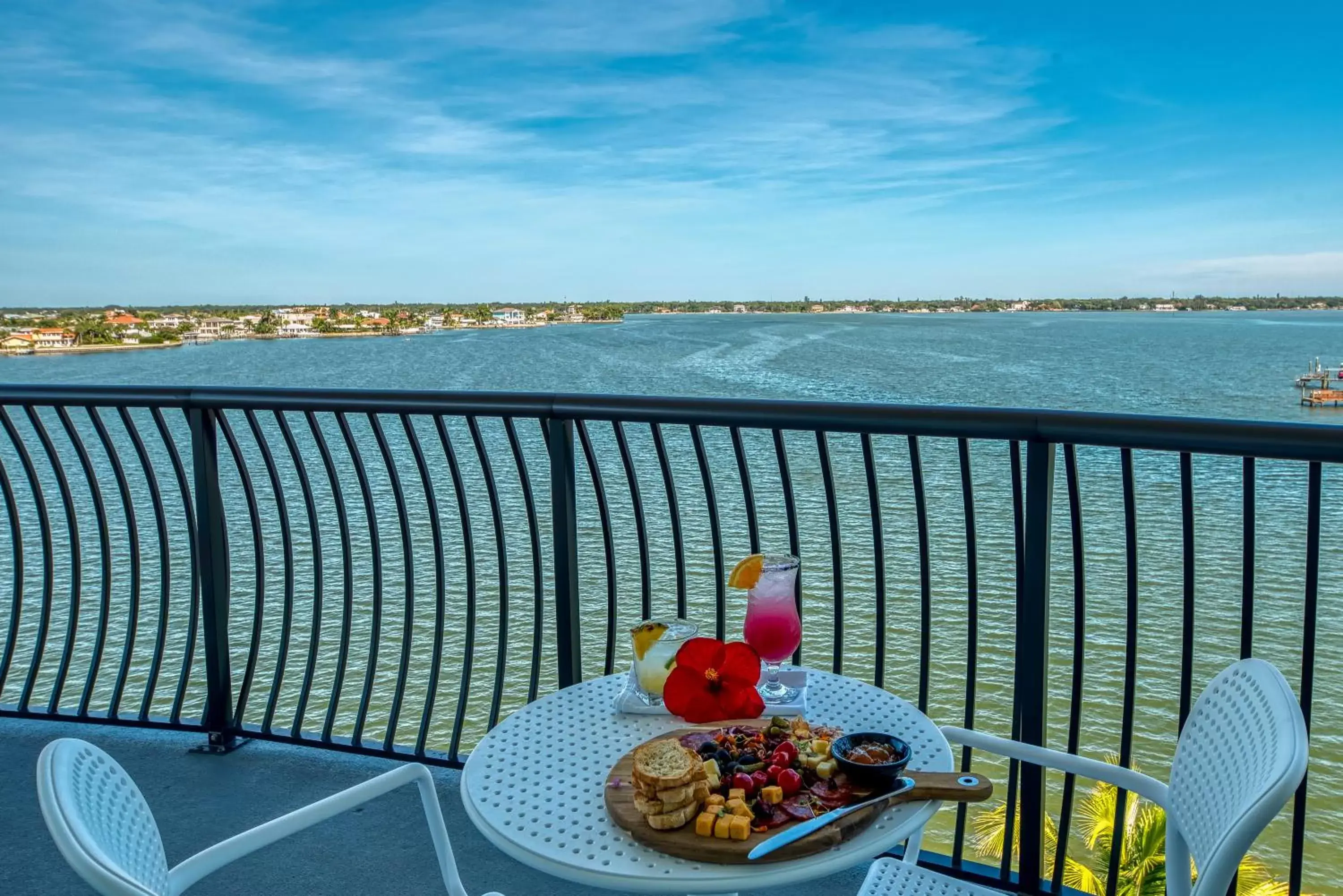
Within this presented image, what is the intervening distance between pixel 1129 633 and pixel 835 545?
2.69 ft

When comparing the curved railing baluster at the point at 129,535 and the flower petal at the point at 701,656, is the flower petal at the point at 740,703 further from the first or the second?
the curved railing baluster at the point at 129,535

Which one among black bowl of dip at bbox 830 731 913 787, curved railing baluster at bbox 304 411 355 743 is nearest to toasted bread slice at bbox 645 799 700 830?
black bowl of dip at bbox 830 731 913 787

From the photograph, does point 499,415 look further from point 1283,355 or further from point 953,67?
point 1283,355

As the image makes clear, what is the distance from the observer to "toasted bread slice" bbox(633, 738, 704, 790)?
1383 mm

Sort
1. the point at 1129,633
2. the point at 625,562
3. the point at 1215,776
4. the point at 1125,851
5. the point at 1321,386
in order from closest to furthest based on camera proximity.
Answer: the point at 1215,776
the point at 1129,633
the point at 1125,851
the point at 625,562
the point at 1321,386

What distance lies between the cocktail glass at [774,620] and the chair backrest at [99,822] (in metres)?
1.05

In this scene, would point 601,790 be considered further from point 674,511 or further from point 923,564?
point 674,511

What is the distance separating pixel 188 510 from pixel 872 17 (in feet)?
130

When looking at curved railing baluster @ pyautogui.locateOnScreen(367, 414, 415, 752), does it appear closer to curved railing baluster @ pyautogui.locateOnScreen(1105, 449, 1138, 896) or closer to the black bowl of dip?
the black bowl of dip

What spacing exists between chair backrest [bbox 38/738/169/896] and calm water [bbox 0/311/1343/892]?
5.11 meters

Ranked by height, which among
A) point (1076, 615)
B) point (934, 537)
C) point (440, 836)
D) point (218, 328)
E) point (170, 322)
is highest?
point (170, 322)

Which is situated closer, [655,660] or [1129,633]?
[655,660]

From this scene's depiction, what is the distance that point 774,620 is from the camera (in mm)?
1881

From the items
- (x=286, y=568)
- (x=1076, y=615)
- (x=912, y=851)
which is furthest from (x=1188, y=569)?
(x=286, y=568)
